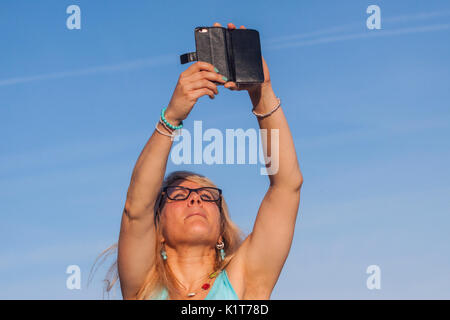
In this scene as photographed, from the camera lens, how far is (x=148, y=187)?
21.2ft

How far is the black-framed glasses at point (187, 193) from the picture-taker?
23.5 feet

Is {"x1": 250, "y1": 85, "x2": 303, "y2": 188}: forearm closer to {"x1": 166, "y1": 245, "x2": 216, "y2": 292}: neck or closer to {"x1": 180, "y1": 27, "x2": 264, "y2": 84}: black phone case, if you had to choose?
{"x1": 180, "y1": 27, "x2": 264, "y2": 84}: black phone case

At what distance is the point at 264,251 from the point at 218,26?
1.85m

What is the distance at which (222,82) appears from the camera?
616 cm

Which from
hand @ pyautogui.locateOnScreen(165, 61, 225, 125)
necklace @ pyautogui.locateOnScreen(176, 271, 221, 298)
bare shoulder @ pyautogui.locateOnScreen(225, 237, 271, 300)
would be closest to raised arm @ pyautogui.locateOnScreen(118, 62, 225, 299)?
hand @ pyautogui.locateOnScreen(165, 61, 225, 125)

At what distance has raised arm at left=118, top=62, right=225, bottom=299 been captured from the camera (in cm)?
619

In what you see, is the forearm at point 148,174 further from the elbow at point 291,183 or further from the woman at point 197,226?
the elbow at point 291,183

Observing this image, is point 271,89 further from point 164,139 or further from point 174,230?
point 174,230

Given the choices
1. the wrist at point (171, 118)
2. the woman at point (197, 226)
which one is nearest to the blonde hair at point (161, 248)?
the woman at point (197, 226)

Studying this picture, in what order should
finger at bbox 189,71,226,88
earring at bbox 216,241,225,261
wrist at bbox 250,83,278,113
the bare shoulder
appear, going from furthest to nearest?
earring at bbox 216,241,225,261 → the bare shoulder → wrist at bbox 250,83,278,113 → finger at bbox 189,71,226,88

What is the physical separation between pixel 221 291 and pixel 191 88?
1700 mm

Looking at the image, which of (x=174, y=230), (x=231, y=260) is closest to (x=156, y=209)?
(x=174, y=230)
